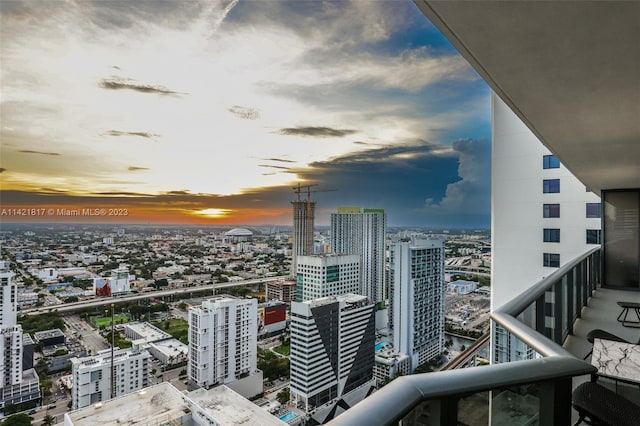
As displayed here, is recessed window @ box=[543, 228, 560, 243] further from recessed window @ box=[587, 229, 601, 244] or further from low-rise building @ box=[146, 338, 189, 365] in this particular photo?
low-rise building @ box=[146, 338, 189, 365]

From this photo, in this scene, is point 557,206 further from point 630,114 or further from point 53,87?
point 53,87

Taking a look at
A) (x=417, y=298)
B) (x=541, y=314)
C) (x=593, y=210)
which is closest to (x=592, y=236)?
(x=593, y=210)

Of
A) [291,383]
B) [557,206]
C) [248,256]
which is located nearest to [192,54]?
[248,256]

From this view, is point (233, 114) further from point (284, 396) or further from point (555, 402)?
point (555, 402)

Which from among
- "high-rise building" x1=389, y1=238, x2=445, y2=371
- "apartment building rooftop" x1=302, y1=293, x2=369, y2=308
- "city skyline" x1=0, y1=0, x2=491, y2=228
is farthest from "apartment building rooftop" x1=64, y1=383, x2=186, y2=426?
"high-rise building" x1=389, y1=238, x2=445, y2=371

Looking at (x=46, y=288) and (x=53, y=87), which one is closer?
(x=46, y=288)
